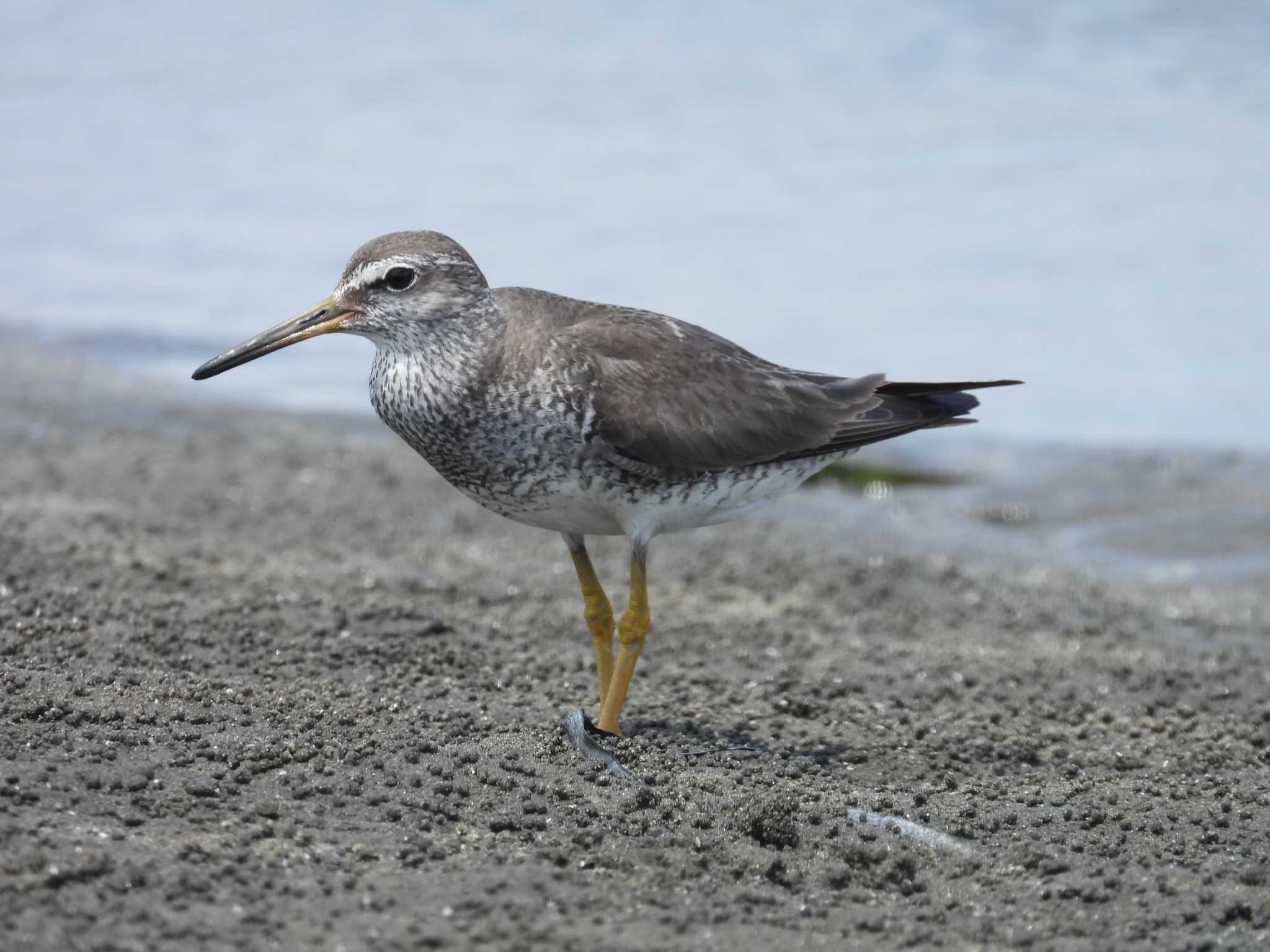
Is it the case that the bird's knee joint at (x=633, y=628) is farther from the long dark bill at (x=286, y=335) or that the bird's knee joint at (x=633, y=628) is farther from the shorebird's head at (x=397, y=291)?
the long dark bill at (x=286, y=335)

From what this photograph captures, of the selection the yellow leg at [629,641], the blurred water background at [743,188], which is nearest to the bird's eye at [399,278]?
the yellow leg at [629,641]

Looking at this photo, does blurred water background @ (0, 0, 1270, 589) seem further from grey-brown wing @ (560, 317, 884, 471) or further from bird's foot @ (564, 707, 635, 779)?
bird's foot @ (564, 707, 635, 779)

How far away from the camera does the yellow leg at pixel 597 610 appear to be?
670 cm

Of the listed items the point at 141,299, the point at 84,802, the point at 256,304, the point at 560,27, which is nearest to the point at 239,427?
the point at 256,304

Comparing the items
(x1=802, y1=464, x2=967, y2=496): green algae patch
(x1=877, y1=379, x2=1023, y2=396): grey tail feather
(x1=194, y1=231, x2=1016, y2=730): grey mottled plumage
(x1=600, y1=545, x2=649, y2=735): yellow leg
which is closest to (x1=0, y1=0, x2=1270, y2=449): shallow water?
(x1=802, y1=464, x2=967, y2=496): green algae patch

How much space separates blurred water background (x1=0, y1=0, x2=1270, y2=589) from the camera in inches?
509

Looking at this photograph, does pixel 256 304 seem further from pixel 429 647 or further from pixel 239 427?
pixel 429 647

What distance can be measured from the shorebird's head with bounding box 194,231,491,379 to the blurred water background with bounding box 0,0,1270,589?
6095 millimetres

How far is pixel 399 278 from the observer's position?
6.22 metres

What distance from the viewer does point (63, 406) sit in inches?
465

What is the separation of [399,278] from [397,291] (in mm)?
62

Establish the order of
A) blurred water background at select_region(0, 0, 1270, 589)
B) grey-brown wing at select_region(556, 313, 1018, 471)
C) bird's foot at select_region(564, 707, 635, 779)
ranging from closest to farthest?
1. bird's foot at select_region(564, 707, 635, 779)
2. grey-brown wing at select_region(556, 313, 1018, 471)
3. blurred water background at select_region(0, 0, 1270, 589)

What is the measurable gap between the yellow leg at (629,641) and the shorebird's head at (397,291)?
130cm

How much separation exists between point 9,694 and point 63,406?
22.3 feet
